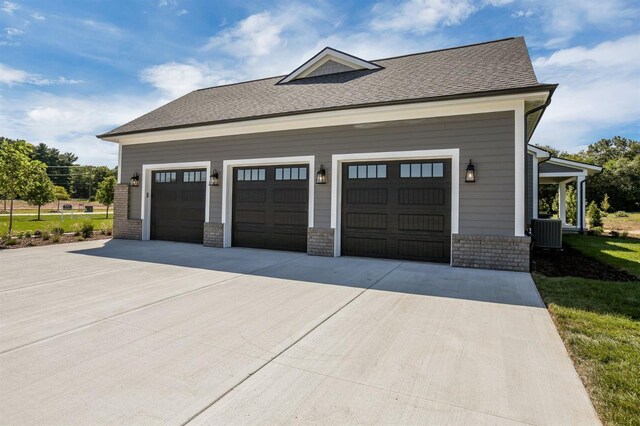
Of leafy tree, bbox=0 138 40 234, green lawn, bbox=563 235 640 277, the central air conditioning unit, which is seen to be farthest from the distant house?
leafy tree, bbox=0 138 40 234

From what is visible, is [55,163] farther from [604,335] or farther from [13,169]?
[604,335]

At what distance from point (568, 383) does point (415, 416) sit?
4.24 feet

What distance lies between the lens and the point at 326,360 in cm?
269

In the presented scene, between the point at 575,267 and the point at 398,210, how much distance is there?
387 centimetres

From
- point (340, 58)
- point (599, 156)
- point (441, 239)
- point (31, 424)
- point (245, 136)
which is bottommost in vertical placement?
point (31, 424)

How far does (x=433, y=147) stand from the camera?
7.05 metres

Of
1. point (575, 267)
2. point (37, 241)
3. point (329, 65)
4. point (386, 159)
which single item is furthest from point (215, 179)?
point (575, 267)

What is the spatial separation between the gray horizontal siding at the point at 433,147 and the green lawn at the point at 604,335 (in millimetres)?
1718

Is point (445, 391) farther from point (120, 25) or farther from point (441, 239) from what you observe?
point (120, 25)

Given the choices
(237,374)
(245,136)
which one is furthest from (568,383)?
(245,136)

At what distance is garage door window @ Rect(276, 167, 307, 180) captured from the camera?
28.4 feet

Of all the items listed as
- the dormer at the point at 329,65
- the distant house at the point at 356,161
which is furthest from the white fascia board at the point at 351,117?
the dormer at the point at 329,65

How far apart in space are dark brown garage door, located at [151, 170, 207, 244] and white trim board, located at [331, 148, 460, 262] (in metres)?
4.38

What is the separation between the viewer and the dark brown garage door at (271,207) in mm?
8680
